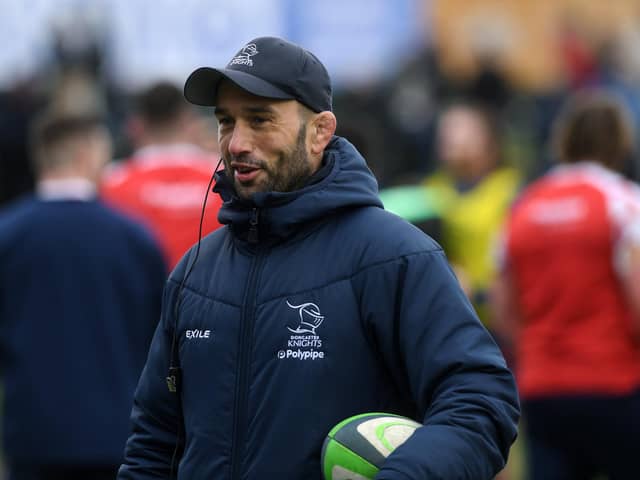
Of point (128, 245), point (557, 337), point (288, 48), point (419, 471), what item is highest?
point (288, 48)

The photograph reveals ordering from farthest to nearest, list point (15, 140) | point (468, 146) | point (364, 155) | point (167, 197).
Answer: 1. point (15, 140)
2. point (468, 146)
3. point (167, 197)
4. point (364, 155)

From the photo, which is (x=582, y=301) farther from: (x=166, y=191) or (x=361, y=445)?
(x=361, y=445)

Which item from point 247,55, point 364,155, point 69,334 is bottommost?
point 69,334

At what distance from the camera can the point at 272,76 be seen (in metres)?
3.45

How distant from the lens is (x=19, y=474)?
6395mm

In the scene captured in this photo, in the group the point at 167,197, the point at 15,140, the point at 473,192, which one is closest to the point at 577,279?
the point at 473,192

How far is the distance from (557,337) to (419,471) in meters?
3.57

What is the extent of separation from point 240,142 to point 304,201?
211mm

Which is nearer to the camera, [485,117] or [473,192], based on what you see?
[473,192]

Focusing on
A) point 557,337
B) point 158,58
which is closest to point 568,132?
point 557,337

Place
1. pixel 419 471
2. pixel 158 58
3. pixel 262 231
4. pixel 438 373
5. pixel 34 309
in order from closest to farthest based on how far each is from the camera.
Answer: pixel 419 471, pixel 438 373, pixel 262 231, pixel 34 309, pixel 158 58

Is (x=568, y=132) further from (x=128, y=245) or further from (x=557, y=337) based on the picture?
(x=128, y=245)

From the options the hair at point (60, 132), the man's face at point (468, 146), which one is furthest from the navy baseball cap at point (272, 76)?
the man's face at point (468, 146)

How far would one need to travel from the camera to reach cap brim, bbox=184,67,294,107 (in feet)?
11.2
